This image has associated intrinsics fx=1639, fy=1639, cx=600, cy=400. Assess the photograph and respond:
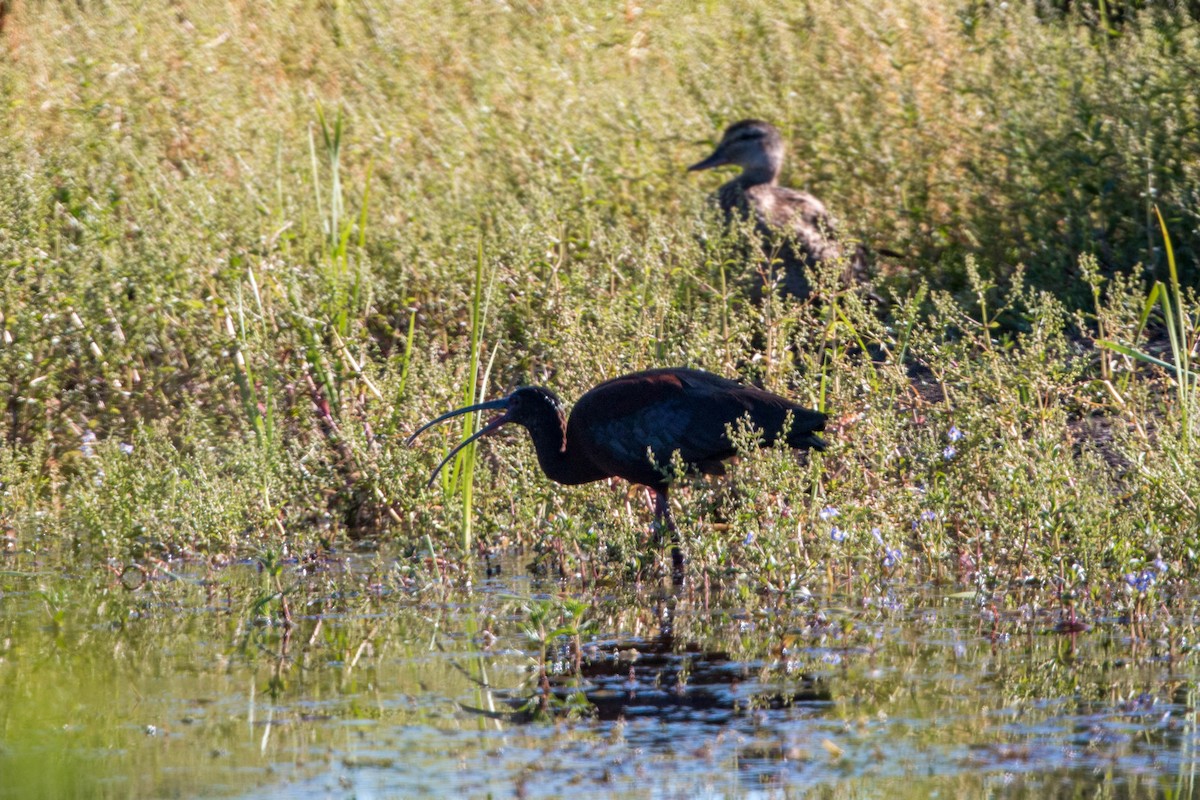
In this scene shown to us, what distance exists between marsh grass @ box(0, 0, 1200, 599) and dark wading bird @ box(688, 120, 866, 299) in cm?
29

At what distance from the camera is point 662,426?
20.7ft

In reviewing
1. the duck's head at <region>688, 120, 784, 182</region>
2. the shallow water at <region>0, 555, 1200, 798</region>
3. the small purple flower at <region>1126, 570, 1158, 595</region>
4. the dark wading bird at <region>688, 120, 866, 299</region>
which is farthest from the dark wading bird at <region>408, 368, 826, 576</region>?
the duck's head at <region>688, 120, 784, 182</region>

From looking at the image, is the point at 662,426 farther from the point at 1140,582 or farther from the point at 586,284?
the point at 586,284

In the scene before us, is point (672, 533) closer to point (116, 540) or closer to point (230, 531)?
point (230, 531)

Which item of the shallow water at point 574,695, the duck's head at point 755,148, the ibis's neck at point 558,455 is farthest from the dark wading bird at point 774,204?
the shallow water at point 574,695

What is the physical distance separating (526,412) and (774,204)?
346cm

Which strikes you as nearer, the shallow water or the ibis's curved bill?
the shallow water

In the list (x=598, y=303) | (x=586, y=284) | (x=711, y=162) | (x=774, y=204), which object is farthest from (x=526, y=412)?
(x=711, y=162)

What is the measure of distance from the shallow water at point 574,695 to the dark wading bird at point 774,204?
3147 millimetres

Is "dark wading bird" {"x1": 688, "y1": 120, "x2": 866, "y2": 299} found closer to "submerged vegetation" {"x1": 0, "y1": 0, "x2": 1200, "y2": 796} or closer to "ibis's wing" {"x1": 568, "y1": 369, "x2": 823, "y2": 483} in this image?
"submerged vegetation" {"x1": 0, "y1": 0, "x2": 1200, "y2": 796}

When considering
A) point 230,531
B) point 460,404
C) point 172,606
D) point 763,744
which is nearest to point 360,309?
point 460,404

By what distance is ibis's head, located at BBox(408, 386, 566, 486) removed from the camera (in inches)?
258

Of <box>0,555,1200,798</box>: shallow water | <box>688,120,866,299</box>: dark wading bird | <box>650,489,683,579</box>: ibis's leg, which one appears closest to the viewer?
<box>0,555,1200,798</box>: shallow water

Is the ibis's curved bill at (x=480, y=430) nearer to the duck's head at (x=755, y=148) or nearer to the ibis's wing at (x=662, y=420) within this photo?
the ibis's wing at (x=662, y=420)
